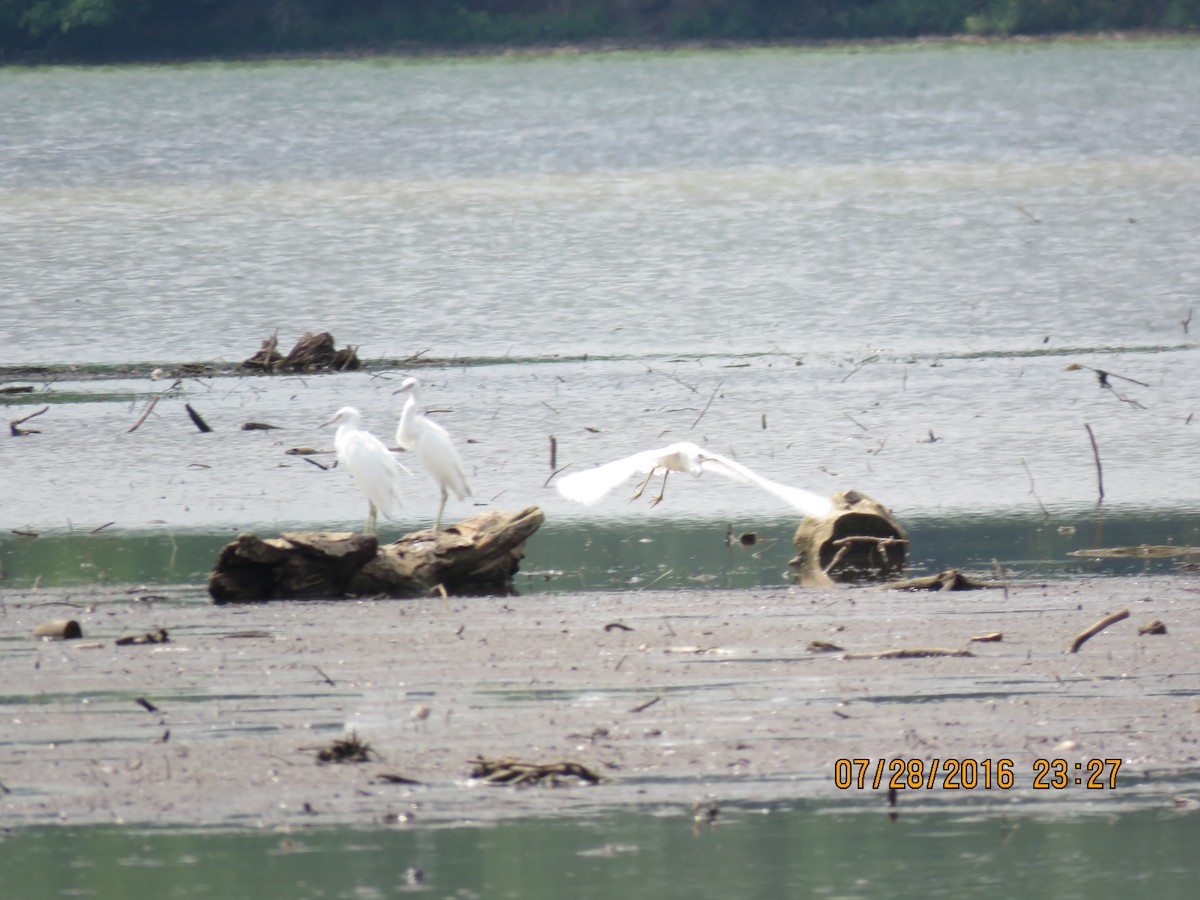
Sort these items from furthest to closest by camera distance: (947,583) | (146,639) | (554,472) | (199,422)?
(199,422) < (554,472) < (947,583) < (146,639)

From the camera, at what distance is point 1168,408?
45.1 ft

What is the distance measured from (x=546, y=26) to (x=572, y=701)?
185 ft

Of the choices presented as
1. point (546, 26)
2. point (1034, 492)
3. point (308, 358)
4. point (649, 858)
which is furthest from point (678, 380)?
point (546, 26)

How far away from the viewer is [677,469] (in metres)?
9.38

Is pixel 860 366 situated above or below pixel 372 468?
below

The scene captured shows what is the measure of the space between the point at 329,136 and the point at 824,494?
1360 inches

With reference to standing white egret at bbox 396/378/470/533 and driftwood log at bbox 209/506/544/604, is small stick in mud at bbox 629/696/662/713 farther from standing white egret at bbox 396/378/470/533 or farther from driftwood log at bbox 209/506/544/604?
→ standing white egret at bbox 396/378/470/533

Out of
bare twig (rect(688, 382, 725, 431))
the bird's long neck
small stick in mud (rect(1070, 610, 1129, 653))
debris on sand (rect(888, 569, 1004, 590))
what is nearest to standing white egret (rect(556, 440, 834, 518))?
debris on sand (rect(888, 569, 1004, 590))

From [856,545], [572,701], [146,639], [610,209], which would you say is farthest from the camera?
[610,209]

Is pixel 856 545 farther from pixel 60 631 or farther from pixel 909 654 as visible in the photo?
pixel 60 631

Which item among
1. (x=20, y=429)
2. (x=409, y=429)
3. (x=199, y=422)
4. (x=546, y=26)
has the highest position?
(x=546, y=26)

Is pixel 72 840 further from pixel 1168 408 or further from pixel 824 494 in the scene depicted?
pixel 1168 408
